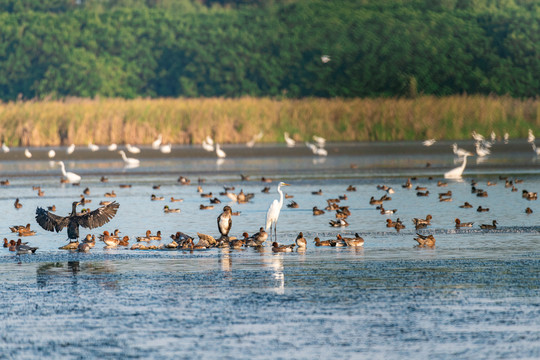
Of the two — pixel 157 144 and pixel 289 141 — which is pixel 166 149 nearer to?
pixel 157 144

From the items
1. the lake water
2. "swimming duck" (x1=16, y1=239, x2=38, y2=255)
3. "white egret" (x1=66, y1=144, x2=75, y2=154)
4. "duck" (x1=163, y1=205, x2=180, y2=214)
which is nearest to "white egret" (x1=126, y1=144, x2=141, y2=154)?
"white egret" (x1=66, y1=144, x2=75, y2=154)

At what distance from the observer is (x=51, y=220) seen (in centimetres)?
1850

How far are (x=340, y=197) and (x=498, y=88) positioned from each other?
163ft

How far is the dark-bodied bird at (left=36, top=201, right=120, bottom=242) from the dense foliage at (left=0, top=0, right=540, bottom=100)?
54468mm

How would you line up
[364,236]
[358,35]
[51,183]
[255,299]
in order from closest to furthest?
[255,299], [364,236], [51,183], [358,35]

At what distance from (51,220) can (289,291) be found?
647cm

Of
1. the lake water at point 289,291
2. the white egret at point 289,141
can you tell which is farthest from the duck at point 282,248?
the white egret at point 289,141

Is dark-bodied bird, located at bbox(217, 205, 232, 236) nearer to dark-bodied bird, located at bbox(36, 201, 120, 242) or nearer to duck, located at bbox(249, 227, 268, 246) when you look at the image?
duck, located at bbox(249, 227, 268, 246)

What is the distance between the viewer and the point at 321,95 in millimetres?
77000

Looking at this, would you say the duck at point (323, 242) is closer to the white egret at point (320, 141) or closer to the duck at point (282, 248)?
the duck at point (282, 248)

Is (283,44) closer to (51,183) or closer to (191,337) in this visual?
(51,183)

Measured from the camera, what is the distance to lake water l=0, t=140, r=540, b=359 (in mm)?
Answer: 10508

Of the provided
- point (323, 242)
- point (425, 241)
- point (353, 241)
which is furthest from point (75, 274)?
point (425, 241)

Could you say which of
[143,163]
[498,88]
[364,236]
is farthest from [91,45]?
[364,236]
